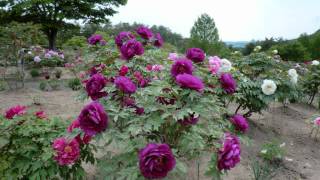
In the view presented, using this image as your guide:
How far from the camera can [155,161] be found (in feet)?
5.53

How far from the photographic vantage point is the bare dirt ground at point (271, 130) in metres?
3.76

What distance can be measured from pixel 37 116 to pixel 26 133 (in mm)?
299

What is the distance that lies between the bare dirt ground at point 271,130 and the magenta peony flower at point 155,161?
1.02m

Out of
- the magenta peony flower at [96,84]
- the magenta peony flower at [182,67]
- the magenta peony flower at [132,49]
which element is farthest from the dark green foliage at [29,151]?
the magenta peony flower at [182,67]

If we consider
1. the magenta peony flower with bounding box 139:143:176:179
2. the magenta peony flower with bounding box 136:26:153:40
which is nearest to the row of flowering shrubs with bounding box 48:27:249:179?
the magenta peony flower with bounding box 139:143:176:179

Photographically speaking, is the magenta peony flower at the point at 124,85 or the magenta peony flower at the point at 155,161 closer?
the magenta peony flower at the point at 155,161

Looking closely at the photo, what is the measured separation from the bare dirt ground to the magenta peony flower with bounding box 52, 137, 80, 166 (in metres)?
1.08

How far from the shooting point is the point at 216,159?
205 cm

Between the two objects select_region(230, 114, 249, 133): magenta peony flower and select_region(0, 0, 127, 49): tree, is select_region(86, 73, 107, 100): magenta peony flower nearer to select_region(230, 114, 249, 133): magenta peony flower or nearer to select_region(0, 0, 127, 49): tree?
select_region(230, 114, 249, 133): magenta peony flower

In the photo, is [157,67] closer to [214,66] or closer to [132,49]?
[132,49]

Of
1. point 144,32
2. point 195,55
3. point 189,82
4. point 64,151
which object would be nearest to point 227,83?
point 195,55

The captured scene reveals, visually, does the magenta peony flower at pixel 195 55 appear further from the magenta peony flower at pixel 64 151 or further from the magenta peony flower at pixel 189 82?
the magenta peony flower at pixel 64 151

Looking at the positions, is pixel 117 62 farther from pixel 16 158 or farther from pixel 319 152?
pixel 319 152

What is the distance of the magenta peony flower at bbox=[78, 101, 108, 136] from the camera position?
5.95 feet
